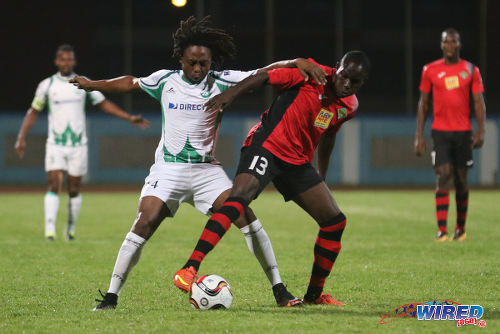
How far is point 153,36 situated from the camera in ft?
117

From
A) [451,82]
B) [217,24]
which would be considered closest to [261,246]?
[451,82]

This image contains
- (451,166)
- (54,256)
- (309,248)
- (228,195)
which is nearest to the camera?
(228,195)

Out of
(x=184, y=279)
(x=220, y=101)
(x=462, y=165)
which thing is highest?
(x=220, y=101)

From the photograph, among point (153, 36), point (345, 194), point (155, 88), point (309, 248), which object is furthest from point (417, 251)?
point (153, 36)

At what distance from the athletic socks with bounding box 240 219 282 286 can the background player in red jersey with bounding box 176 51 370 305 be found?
29 centimetres

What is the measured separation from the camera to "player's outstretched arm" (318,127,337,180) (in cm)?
661

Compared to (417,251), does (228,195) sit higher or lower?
higher

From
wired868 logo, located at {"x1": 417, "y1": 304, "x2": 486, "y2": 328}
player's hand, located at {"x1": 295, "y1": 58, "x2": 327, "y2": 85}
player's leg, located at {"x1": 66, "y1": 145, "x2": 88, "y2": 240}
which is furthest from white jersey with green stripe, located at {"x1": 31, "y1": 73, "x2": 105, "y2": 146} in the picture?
wired868 logo, located at {"x1": 417, "y1": 304, "x2": 486, "y2": 328}

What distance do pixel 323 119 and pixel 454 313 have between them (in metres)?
1.64

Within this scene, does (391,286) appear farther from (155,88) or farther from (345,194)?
(345,194)

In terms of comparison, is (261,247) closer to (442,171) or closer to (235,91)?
(235,91)

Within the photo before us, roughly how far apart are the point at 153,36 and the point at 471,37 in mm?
13910

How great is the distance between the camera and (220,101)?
5945 mm

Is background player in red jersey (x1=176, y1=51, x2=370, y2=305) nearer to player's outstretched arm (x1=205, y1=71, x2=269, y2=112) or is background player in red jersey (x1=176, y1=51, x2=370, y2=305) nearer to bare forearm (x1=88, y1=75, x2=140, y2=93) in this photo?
player's outstretched arm (x1=205, y1=71, x2=269, y2=112)
